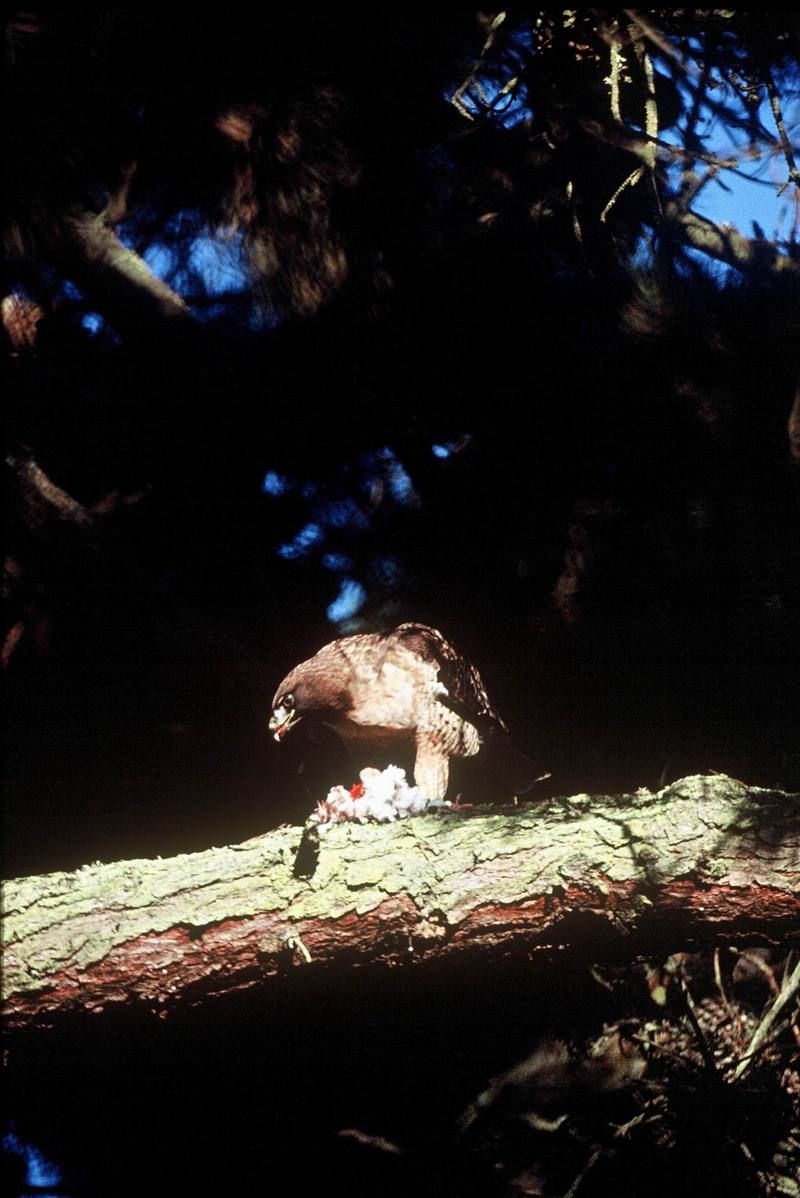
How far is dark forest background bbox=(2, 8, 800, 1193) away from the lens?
2402 mm

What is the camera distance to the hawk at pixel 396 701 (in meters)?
2.23

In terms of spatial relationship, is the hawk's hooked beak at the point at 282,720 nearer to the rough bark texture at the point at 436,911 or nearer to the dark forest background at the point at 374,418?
the rough bark texture at the point at 436,911

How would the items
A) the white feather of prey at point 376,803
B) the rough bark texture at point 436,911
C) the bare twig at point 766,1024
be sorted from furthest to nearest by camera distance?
the bare twig at point 766,1024 < the white feather of prey at point 376,803 < the rough bark texture at point 436,911

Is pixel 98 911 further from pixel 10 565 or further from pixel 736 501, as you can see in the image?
pixel 736 501

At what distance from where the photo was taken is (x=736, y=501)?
9.04 feet

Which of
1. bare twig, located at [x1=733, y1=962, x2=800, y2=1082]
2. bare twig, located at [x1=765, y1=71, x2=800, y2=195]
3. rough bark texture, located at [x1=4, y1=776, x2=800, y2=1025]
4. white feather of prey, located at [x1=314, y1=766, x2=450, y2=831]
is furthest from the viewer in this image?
bare twig, located at [x1=765, y1=71, x2=800, y2=195]

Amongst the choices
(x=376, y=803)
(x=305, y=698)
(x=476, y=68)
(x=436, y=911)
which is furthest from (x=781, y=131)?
(x=436, y=911)

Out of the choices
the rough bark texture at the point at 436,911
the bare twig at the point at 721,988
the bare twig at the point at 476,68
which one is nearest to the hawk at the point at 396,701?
the rough bark texture at the point at 436,911

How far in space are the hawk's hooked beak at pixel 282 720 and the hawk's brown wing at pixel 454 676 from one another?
442 millimetres

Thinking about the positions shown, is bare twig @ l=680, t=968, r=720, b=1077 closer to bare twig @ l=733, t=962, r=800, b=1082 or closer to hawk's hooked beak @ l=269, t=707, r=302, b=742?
bare twig @ l=733, t=962, r=800, b=1082

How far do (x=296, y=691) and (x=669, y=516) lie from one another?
1572 millimetres

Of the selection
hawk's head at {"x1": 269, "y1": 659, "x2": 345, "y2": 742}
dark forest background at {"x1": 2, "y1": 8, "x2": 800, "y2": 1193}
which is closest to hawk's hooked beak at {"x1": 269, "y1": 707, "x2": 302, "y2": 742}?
hawk's head at {"x1": 269, "y1": 659, "x2": 345, "y2": 742}

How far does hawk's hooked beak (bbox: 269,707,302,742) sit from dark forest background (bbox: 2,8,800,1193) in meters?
0.60

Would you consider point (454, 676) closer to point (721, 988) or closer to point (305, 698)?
point (305, 698)
